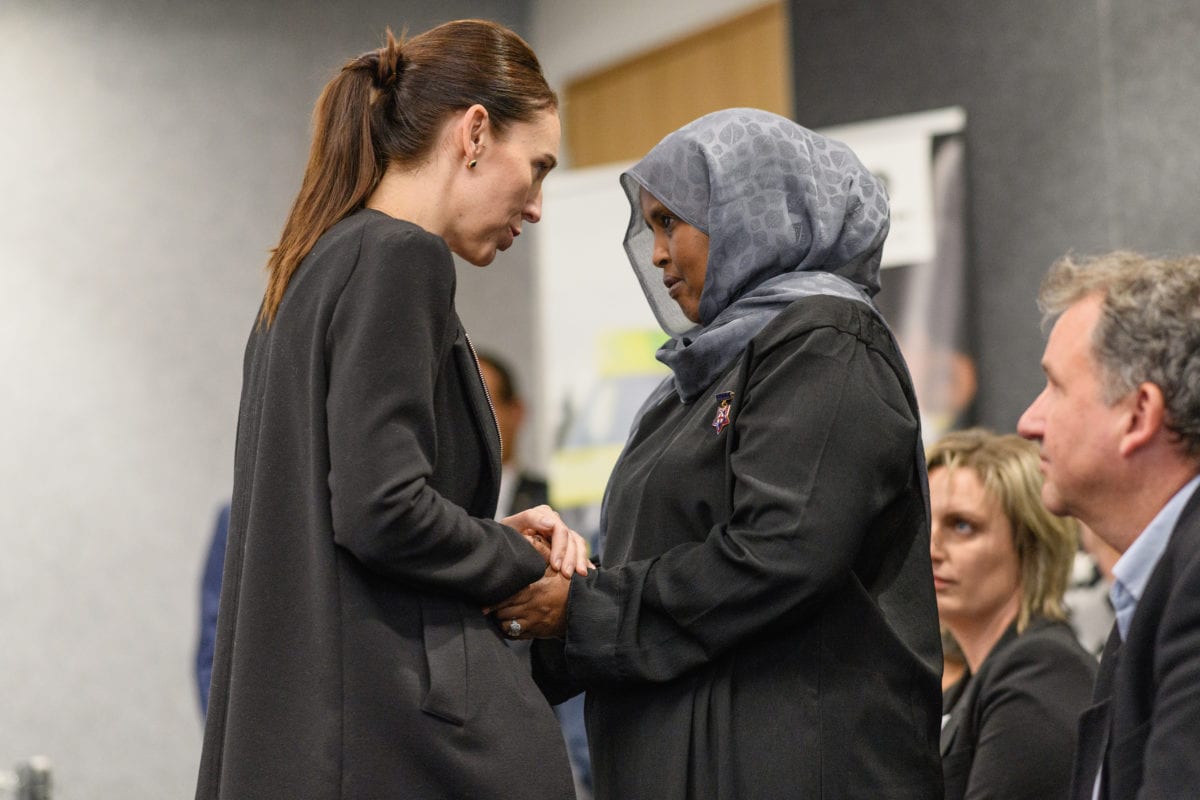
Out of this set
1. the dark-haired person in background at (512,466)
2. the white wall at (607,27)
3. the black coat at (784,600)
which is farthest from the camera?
the white wall at (607,27)

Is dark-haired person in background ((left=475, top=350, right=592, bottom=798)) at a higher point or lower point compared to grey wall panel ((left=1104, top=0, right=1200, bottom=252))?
lower

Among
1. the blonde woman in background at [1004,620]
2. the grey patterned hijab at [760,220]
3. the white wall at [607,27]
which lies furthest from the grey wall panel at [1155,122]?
the grey patterned hijab at [760,220]

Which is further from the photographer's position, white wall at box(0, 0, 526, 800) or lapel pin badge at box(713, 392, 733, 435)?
white wall at box(0, 0, 526, 800)

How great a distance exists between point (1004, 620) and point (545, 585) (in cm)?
109

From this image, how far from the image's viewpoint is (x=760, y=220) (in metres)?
1.84

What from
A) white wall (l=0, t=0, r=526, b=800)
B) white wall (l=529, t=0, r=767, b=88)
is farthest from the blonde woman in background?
white wall (l=0, t=0, r=526, b=800)

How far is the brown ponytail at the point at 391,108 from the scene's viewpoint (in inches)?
65.1

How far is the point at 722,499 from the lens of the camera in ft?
5.75

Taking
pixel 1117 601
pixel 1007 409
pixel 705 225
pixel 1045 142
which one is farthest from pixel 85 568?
pixel 1117 601

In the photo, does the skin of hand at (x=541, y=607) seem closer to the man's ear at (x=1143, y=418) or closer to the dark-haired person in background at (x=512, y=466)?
the man's ear at (x=1143, y=418)

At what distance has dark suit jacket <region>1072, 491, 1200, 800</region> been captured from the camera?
1.29 meters

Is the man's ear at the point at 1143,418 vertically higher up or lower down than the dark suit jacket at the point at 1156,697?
higher up

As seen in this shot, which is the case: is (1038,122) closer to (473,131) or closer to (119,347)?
(473,131)

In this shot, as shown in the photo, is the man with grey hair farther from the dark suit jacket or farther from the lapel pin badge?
the lapel pin badge
